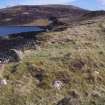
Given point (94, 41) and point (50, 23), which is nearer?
point (94, 41)

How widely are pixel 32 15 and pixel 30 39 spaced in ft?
56.7

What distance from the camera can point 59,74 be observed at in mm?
26359

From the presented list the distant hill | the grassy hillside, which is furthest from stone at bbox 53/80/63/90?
the distant hill

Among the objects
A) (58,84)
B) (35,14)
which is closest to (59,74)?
(58,84)

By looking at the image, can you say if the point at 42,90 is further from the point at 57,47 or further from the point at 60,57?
the point at 57,47

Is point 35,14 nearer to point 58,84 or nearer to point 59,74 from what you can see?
point 59,74

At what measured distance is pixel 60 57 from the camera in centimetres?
2812

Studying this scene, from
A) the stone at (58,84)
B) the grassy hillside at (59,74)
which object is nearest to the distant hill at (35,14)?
the grassy hillside at (59,74)

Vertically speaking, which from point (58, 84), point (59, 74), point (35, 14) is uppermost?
point (59, 74)

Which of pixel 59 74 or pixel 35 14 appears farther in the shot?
pixel 35 14

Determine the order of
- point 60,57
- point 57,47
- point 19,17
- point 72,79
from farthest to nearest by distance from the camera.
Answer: point 19,17 → point 57,47 → point 60,57 → point 72,79

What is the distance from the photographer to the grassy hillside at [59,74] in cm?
2281

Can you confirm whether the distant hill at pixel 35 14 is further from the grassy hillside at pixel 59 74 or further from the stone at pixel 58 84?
the stone at pixel 58 84

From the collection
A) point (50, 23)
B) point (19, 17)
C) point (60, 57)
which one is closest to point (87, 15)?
point (50, 23)
